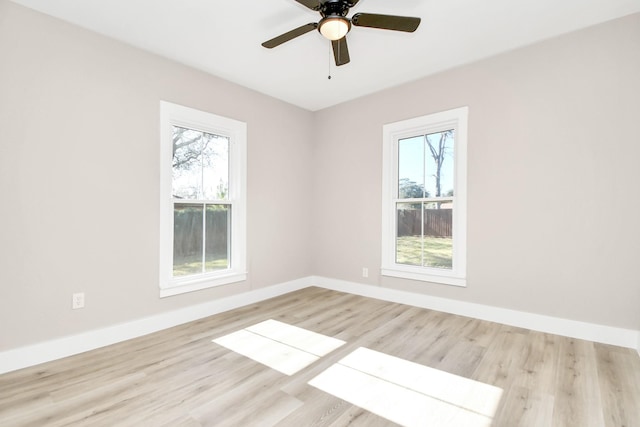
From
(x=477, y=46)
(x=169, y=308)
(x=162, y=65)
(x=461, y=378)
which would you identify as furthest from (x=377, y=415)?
(x=162, y=65)

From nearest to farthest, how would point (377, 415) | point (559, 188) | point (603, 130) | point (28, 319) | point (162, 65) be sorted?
point (377, 415) → point (28, 319) → point (603, 130) → point (559, 188) → point (162, 65)

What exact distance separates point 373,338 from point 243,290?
5.88 ft

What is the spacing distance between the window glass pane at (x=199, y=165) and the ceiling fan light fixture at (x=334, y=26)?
1969mm

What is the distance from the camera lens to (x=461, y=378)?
211cm

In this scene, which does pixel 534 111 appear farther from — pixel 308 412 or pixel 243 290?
pixel 243 290

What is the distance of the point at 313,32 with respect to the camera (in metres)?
2.70

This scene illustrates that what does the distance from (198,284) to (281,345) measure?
4.16 feet

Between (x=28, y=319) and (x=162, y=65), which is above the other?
(x=162, y=65)

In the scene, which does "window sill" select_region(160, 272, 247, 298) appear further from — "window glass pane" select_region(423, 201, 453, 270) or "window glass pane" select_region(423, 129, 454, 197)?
"window glass pane" select_region(423, 129, 454, 197)

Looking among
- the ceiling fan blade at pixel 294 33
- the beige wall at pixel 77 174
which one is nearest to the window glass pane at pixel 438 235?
the ceiling fan blade at pixel 294 33

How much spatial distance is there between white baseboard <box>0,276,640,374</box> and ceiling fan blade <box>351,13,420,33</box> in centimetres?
281

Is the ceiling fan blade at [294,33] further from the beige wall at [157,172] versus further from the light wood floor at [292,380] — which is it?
the light wood floor at [292,380]

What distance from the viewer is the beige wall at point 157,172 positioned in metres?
2.32

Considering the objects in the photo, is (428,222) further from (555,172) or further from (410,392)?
(410,392)
